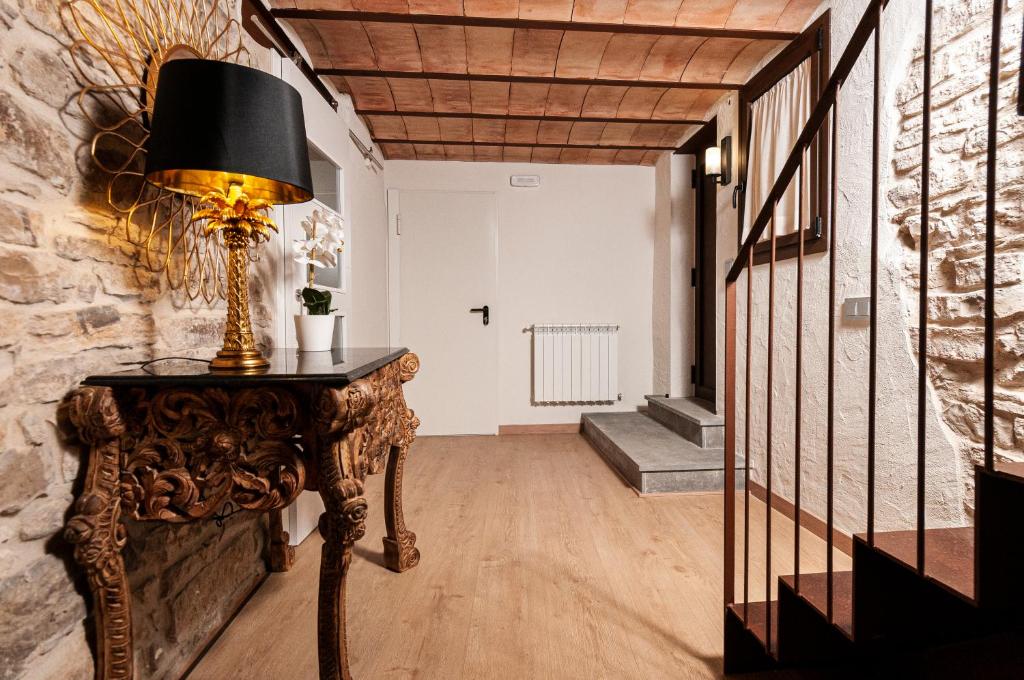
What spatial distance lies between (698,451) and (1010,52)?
2299mm

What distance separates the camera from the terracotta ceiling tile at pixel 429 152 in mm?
4012

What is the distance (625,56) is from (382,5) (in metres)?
1.26

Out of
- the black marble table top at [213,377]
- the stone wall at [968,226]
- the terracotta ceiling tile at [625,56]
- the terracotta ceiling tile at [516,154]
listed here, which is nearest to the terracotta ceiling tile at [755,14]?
the terracotta ceiling tile at [625,56]

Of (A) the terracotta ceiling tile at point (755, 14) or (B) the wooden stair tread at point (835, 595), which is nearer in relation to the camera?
(B) the wooden stair tread at point (835, 595)

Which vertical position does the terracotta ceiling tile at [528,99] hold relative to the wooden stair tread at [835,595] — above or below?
above

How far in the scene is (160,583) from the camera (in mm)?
1362

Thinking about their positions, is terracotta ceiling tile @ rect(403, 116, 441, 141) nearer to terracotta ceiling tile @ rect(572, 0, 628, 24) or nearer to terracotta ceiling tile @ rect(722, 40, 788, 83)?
terracotta ceiling tile @ rect(572, 0, 628, 24)

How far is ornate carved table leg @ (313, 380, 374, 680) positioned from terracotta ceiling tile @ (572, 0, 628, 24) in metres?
2.05

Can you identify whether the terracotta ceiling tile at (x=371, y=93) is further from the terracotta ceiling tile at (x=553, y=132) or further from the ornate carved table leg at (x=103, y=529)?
the ornate carved table leg at (x=103, y=529)

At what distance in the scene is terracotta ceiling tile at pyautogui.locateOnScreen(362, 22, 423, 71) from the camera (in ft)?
7.95

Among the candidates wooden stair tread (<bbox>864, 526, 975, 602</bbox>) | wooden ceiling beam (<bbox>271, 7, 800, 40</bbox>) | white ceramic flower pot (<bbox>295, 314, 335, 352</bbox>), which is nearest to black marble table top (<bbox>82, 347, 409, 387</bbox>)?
white ceramic flower pot (<bbox>295, 314, 335, 352</bbox>)

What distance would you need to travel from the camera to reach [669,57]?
2686 mm

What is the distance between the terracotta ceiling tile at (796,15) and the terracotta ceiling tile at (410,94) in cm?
191

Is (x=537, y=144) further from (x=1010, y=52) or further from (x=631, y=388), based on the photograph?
(x=1010, y=52)
